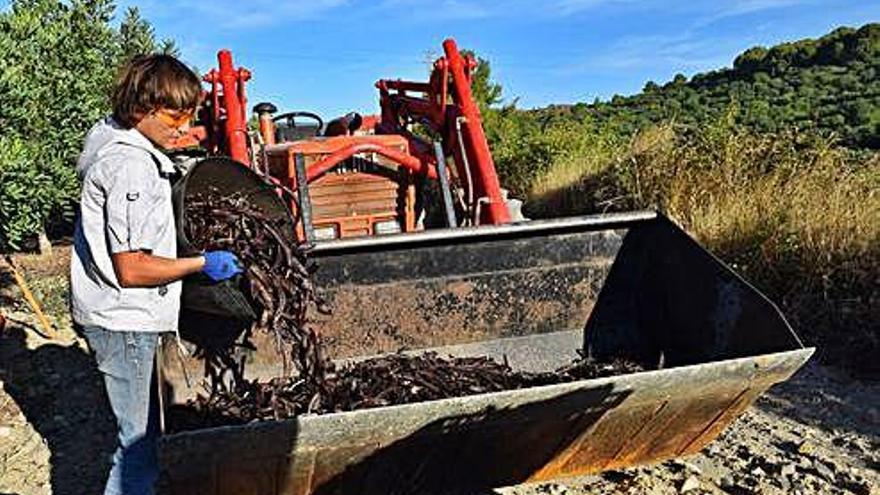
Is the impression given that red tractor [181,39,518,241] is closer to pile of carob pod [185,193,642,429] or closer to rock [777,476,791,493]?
pile of carob pod [185,193,642,429]

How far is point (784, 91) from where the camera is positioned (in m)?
30.6

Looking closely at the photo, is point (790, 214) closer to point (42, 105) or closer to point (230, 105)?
point (230, 105)

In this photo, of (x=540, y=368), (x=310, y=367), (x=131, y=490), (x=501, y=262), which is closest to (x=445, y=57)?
(x=501, y=262)

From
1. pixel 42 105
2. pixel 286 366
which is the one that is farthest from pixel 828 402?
pixel 42 105

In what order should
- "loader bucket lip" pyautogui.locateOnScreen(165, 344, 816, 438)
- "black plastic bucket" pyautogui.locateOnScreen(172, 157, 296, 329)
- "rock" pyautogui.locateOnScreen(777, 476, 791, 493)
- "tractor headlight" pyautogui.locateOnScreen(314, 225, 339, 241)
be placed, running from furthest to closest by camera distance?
"tractor headlight" pyautogui.locateOnScreen(314, 225, 339, 241) → "rock" pyautogui.locateOnScreen(777, 476, 791, 493) → "black plastic bucket" pyautogui.locateOnScreen(172, 157, 296, 329) → "loader bucket lip" pyautogui.locateOnScreen(165, 344, 816, 438)

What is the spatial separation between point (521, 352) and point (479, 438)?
160 centimetres

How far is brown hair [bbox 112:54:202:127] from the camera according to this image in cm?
304

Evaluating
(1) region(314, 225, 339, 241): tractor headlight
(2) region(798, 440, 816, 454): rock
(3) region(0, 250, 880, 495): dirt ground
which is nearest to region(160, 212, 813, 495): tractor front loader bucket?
(3) region(0, 250, 880, 495): dirt ground

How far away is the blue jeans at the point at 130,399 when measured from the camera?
321 centimetres

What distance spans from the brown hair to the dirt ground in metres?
2.01

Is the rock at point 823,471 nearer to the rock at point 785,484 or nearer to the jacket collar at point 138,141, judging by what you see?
the rock at point 785,484

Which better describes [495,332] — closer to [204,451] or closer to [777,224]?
[204,451]

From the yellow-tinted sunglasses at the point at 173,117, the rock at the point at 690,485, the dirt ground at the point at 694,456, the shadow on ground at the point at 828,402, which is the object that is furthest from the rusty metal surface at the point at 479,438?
the shadow on ground at the point at 828,402

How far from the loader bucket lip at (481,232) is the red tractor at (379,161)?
3.68 feet
